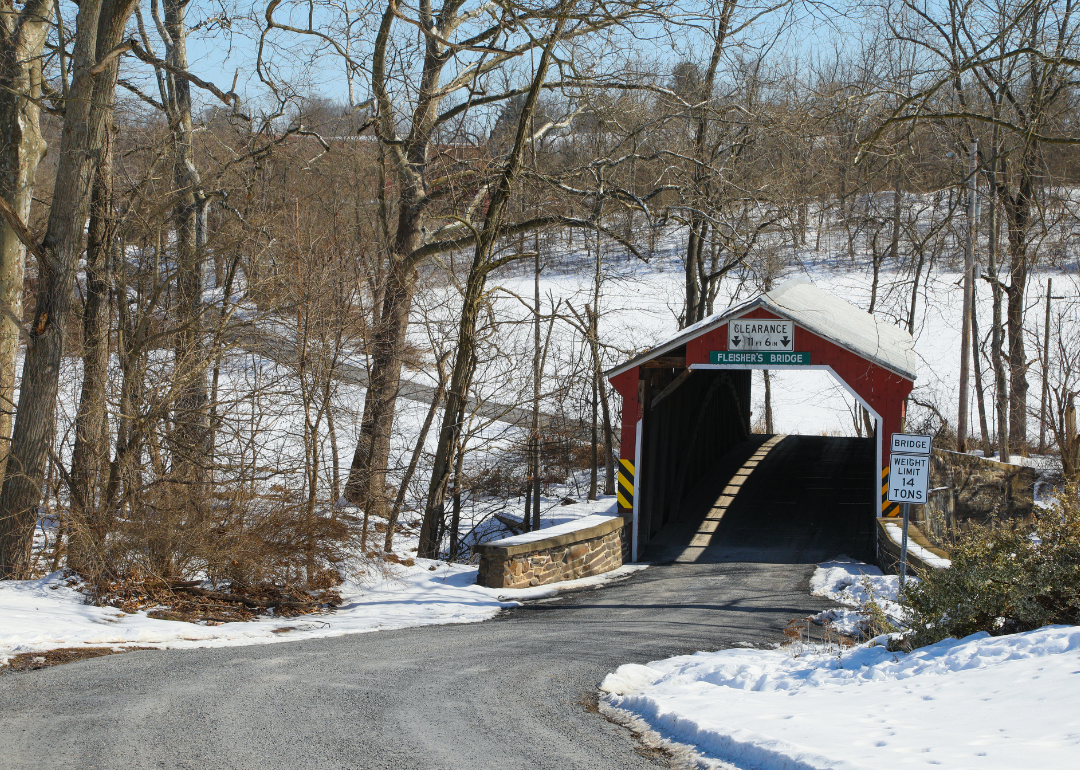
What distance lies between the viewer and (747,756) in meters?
4.19

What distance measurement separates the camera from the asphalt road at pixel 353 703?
4.27m

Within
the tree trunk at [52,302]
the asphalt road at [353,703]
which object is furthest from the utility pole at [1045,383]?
the tree trunk at [52,302]

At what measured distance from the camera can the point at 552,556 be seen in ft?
36.9

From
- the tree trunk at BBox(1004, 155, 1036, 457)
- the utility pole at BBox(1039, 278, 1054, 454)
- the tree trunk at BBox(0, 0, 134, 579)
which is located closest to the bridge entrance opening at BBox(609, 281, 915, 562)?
Result: the utility pole at BBox(1039, 278, 1054, 454)

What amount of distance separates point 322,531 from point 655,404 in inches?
261

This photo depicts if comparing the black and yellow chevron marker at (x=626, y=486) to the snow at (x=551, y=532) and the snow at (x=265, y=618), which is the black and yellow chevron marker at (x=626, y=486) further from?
the snow at (x=265, y=618)

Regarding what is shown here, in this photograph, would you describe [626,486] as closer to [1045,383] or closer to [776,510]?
[776,510]

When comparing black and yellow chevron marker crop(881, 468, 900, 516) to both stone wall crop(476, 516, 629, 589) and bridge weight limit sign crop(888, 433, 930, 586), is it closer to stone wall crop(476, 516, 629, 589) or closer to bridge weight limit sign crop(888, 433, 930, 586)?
stone wall crop(476, 516, 629, 589)

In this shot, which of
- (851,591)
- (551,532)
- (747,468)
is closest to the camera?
Result: (851,591)

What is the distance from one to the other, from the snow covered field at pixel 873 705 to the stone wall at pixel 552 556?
4.09m

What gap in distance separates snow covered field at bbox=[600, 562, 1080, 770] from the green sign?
306 inches

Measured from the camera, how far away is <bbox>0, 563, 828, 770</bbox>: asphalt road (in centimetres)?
427

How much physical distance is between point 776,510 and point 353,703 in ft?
42.2

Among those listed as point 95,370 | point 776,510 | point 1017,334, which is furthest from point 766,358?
point 1017,334
